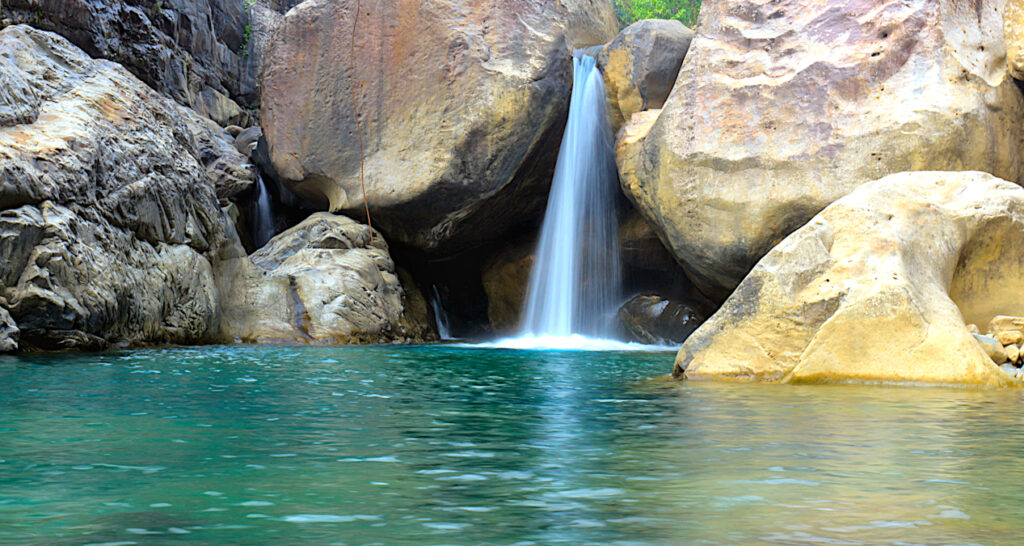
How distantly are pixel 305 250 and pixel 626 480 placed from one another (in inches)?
457

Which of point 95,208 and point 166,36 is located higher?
point 166,36

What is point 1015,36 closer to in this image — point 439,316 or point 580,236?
point 580,236

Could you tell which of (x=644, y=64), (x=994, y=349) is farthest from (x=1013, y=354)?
(x=644, y=64)

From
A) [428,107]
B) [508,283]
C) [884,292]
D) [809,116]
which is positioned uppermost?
[428,107]

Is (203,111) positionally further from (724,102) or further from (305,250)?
(724,102)

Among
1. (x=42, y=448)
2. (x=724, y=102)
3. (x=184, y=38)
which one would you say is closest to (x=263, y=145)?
(x=184, y=38)

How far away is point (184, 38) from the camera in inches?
797

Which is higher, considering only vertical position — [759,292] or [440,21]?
[440,21]

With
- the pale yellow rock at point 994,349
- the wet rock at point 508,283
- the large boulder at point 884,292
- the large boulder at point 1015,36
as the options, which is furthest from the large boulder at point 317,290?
Answer: the large boulder at point 1015,36

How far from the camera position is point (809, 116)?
11477mm

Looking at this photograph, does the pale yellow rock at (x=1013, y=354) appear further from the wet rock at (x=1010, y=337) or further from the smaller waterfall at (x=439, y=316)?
the smaller waterfall at (x=439, y=316)

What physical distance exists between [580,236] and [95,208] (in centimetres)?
746

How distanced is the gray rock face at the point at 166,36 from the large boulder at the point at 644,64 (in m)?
8.91

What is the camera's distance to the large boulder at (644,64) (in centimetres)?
1362
